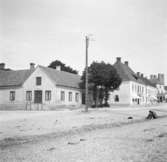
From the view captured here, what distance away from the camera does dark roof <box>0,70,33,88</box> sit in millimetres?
41844

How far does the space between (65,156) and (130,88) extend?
44775mm

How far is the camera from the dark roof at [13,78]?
137ft

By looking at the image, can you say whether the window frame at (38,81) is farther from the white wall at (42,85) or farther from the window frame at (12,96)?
the window frame at (12,96)

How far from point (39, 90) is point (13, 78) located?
276 inches

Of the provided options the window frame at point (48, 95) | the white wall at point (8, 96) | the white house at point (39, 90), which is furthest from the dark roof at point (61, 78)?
the white wall at point (8, 96)

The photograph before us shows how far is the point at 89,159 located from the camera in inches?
253

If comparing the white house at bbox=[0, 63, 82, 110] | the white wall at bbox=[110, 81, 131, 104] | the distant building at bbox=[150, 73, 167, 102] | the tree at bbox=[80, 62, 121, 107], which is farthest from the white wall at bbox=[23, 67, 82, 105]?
the distant building at bbox=[150, 73, 167, 102]

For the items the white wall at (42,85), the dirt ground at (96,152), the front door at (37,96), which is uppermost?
the white wall at (42,85)

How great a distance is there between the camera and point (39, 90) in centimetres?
3950

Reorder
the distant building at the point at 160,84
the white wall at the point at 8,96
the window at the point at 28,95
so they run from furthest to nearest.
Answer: the distant building at the point at 160,84, the white wall at the point at 8,96, the window at the point at 28,95

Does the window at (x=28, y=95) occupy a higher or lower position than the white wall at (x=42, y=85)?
lower

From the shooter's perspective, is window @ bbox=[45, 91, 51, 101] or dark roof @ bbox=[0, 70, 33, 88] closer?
window @ bbox=[45, 91, 51, 101]

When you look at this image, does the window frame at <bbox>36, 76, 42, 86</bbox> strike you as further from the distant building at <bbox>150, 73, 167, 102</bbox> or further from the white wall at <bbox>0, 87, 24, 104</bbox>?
the distant building at <bbox>150, 73, 167, 102</bbox>

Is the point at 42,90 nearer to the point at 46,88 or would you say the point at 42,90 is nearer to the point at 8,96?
the point at 46,88
